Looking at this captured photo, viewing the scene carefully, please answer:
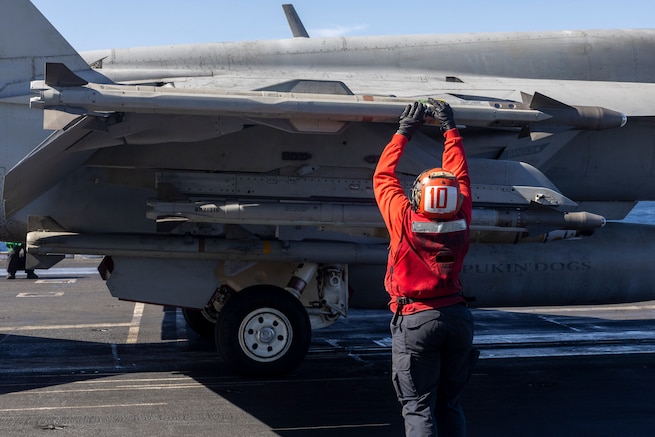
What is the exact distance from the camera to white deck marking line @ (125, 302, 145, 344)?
38.7 ft

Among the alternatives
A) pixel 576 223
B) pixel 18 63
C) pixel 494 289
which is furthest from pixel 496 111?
pixel 18 63

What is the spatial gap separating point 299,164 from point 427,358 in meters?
4.34

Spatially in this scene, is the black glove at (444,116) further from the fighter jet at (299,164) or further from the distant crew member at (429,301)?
the fighter jet at (299,164)

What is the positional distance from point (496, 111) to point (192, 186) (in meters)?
3.28

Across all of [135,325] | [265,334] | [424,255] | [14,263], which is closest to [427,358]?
[424,255]

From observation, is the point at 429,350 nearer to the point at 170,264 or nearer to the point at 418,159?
the point at 418,159

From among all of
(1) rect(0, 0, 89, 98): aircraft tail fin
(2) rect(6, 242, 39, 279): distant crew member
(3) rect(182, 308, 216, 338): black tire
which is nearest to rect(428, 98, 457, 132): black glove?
(1) rect(0, 0, 89, 98): aircraft tail fin

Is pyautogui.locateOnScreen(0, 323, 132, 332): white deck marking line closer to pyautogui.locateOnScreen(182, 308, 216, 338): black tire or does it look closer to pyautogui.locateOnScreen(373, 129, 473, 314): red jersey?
pyautogui.locateOnScreen(182, 308, 216, 338): black tire

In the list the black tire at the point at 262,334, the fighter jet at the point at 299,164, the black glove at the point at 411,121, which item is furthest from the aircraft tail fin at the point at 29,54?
the black glove at the point at 411,121

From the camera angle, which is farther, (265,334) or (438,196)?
(265,334)

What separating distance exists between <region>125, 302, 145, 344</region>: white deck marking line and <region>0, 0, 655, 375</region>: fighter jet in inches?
67.1

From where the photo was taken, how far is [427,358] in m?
5.41

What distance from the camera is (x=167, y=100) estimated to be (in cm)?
773

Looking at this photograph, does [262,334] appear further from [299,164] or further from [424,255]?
[424,255]
